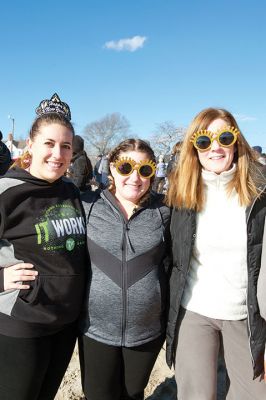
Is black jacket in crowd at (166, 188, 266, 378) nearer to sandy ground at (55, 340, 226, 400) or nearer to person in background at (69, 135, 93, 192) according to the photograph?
sandy ground at (55, 340, 226, 400)

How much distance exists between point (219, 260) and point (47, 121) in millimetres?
1429

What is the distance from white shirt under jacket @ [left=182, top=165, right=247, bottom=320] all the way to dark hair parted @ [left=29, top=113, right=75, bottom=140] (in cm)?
104

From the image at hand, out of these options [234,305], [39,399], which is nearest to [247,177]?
[234,305]

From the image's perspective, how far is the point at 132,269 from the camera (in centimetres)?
215

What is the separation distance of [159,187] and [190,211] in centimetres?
1127

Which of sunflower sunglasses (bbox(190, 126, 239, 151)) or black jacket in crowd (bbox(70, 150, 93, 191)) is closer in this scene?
sunflower sunglasses (bbox(190, 126, 239, 151))

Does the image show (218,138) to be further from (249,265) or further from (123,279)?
(123,279)

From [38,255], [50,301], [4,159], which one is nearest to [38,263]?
[38,255]

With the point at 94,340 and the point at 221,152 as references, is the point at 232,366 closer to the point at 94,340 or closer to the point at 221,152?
the point at 94,340

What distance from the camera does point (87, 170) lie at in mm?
5340

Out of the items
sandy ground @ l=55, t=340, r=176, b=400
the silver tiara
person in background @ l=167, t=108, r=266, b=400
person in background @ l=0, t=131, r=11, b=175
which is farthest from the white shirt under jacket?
person in background @ l=0, t=131, r=11, b=175

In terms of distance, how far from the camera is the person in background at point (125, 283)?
2.15 m

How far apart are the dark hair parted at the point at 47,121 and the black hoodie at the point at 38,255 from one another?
279 millimetres

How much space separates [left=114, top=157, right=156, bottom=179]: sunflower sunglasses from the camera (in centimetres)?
228
